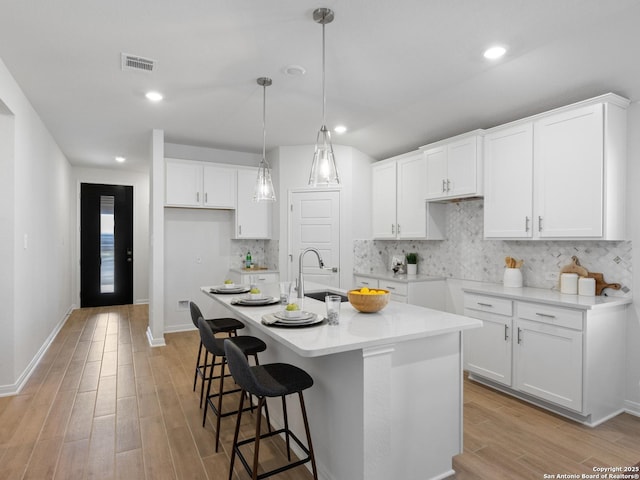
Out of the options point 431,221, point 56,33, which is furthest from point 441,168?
point 56,33

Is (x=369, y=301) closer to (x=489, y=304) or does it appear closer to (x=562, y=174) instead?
(x=489, y=304)

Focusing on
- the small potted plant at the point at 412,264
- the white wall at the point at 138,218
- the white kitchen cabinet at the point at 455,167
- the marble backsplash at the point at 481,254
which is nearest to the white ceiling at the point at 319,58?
the white kitchen cabinet at the point at 455,167

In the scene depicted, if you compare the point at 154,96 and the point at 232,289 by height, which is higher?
the point at 154,96

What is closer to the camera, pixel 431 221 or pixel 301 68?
pixel 301 68

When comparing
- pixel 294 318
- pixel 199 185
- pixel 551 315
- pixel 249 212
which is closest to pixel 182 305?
pixel 249 212

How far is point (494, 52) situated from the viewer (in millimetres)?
2750

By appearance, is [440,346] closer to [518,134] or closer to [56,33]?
[518,134]

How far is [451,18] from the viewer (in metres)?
2.37

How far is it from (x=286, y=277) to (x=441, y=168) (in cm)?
248

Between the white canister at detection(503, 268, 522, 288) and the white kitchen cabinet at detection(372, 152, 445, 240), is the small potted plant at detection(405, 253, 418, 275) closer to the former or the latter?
the white kitchen cabinet at detection(372, 152, 445, 240)

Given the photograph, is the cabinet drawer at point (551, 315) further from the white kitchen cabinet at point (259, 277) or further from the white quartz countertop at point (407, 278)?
the white kitchen cabinet at point (259, 277)

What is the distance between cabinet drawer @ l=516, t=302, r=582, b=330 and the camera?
9.27 feet

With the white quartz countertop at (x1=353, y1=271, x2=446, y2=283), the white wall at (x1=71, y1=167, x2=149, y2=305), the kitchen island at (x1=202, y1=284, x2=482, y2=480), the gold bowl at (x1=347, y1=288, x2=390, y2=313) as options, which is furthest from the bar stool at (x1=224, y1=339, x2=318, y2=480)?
the white wall at (x1=71, y1=167, x2=149, y2=305)

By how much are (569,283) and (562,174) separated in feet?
2.96
